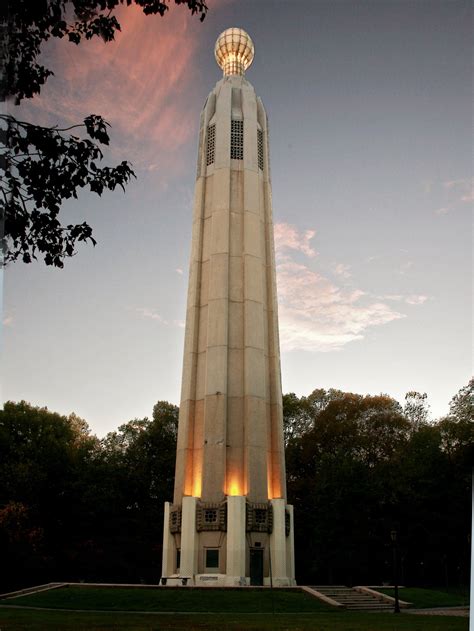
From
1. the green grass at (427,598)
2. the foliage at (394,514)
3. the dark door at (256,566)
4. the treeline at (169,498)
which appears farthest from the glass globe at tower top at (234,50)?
the green grass at (427,598)

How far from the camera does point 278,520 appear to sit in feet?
125

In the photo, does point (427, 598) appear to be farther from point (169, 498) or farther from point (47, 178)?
point (47, 178)

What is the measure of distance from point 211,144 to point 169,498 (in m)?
27.3

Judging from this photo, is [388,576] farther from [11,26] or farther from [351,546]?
[11,26]

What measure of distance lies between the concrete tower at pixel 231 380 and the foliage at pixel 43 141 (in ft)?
96.7

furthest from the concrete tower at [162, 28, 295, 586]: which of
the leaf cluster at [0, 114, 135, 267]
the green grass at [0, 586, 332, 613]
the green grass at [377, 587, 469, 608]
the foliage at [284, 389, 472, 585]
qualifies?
the leaf cluster at [0, 114, 135, 267]

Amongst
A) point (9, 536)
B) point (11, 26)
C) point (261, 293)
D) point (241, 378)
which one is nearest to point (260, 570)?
Result: point (241, 378)

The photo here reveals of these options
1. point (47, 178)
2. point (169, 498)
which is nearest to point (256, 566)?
point (169, 498)

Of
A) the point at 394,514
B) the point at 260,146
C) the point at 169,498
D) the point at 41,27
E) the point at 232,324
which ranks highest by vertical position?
the point at 260,146

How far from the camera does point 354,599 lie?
3059cm

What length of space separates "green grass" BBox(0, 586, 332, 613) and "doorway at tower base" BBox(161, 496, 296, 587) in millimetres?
6121

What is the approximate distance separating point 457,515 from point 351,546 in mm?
8313

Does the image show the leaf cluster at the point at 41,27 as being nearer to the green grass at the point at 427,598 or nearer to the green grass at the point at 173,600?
the green grass at the point at 173,600

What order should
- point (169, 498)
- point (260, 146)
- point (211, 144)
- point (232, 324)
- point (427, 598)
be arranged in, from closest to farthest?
point (427, 598)
point (232, 324)
point (211, 144)
point (260, 146)
point (169, 498)
